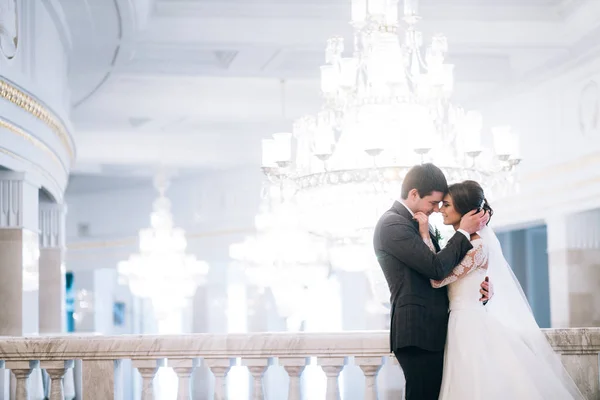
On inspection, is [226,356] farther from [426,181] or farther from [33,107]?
[33,107]

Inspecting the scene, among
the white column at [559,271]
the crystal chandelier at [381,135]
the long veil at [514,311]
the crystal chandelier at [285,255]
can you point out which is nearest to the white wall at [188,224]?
the crystal chandelier at [285,255]

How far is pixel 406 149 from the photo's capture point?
7488 millimetres

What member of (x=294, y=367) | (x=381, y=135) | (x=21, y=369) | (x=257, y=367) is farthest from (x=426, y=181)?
(x=381, y=135)

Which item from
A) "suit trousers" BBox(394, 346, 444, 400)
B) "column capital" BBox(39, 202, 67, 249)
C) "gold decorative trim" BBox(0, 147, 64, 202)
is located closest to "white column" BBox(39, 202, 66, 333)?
"column capital" BBox(39, 202, 67, 249)

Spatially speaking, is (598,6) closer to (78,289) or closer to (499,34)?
(499,34)

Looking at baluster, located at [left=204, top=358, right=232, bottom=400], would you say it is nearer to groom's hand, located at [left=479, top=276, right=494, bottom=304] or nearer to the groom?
the groom

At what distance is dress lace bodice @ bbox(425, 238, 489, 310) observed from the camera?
4289 mm

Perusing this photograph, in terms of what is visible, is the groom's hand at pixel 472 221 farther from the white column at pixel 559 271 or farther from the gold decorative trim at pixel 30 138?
the white column at pixel 559 271

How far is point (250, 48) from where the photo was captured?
33.5 ft

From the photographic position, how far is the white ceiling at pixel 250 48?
9.58 meters

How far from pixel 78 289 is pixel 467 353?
18.5m

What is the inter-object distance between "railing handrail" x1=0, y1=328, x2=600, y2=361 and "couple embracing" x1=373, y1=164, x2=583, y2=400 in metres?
0.55

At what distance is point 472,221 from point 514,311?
53 cm

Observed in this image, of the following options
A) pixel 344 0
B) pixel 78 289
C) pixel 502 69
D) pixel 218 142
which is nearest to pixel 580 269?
pixel 502 69
